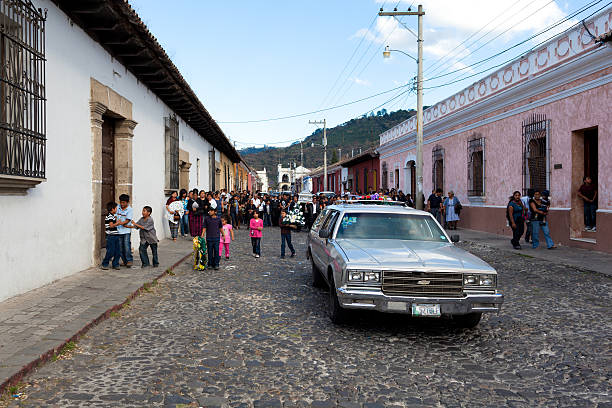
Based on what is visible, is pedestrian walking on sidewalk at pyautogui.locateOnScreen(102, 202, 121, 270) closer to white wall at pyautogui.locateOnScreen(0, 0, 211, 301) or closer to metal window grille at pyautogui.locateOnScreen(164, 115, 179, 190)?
white wall at pyautogui.locateOnScreen(0, 0, 211, 301)

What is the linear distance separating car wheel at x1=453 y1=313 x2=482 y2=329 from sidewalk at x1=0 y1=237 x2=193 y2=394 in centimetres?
404

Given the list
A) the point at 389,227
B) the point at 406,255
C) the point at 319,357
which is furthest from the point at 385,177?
the point at 319,357

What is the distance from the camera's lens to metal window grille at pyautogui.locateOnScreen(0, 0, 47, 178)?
5949mm

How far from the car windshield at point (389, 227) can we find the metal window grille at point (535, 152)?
8.97 meters

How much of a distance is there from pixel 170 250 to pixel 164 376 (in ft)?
28.5

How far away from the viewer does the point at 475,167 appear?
1922 centimetres

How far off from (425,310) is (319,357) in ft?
3.95

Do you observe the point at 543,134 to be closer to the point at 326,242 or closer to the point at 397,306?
the point at 326,242

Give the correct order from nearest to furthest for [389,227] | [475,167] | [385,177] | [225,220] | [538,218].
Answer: [389,227], [225,220], [538,218], [475,167], [385,177]

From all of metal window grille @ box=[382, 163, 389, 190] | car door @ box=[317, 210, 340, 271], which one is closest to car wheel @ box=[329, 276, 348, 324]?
car door @ box=[317, 210, 340, 271]

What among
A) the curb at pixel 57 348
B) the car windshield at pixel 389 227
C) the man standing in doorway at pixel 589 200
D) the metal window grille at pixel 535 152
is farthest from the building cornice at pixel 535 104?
the curb at pixel 57 348

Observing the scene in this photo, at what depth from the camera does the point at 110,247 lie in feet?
29.8

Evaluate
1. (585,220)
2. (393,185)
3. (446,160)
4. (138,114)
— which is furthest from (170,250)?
(393,185)

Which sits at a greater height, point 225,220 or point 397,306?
point 225,220
